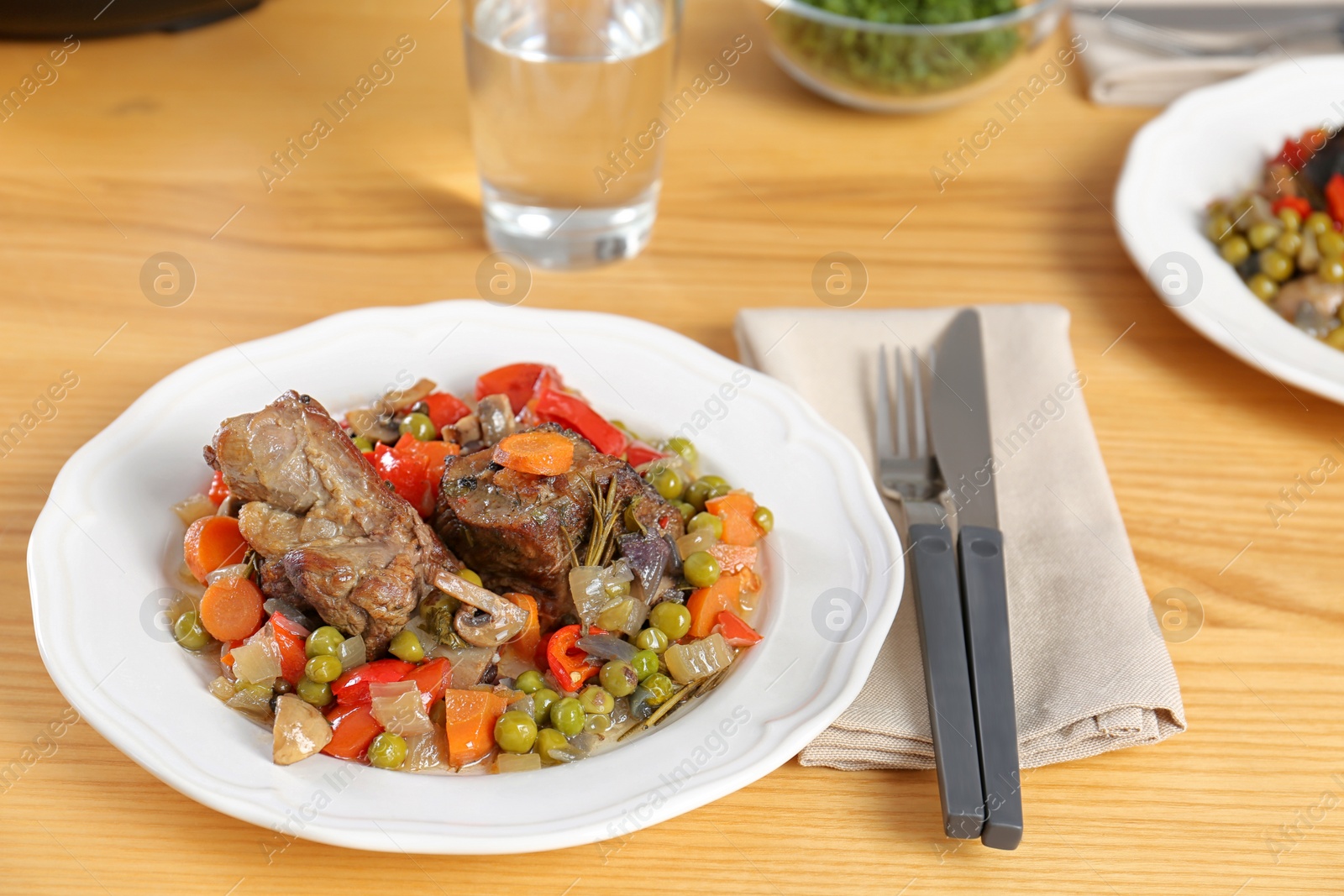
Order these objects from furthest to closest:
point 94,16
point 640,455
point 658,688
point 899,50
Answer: point 94,16 < point 899,50 < point 640,455 < point 658,688

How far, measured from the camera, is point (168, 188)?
399 centimetres

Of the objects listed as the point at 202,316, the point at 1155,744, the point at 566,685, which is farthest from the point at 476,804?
the point at 202,316

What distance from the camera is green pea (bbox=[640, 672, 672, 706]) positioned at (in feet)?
7.72

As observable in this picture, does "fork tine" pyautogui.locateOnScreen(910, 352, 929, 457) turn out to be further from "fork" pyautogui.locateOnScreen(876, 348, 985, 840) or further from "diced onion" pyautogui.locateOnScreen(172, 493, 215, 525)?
"diced onion" pyautogui.locateOnScreen(172, 493, 215, 525)

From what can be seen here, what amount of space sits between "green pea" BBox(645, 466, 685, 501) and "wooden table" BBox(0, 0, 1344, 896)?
718 millimetres

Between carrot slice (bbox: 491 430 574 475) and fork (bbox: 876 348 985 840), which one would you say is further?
carrot slice (bbox: 491 430 574 475)

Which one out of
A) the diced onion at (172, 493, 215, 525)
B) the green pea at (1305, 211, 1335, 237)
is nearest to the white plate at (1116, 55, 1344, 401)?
the green pea at (1305, 211, 1335, 237)

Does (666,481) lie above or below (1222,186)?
above

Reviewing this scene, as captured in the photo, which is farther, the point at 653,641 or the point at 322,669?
the point at 653,641

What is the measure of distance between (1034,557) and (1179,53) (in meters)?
2.90

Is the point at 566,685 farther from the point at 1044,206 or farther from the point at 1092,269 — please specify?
the point at 1044,206

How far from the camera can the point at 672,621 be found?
244 cm

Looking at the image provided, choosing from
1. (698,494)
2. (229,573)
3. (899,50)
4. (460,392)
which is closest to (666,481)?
(698,494)

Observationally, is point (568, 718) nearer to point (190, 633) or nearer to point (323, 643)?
point (323, 643)
